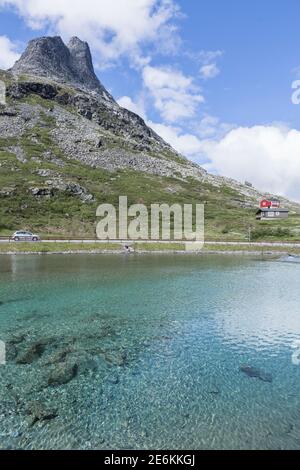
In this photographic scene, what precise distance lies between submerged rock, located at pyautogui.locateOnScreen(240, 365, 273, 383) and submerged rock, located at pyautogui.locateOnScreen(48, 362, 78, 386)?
9.47m

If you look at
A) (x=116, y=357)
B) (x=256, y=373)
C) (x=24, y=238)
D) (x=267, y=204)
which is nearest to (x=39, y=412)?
(x=116, y=357)

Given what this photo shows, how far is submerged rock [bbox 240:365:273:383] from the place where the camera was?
63.0 feet

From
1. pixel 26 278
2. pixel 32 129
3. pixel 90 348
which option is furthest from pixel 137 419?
pixel 32 129

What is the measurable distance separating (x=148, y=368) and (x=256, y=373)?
237 inches

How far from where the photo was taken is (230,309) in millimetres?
33469

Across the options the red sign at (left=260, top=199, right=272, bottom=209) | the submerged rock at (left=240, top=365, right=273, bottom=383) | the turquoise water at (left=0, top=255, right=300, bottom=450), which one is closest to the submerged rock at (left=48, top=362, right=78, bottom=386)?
the turquoise water at (left=0, top=255, right=300, bottom=450)

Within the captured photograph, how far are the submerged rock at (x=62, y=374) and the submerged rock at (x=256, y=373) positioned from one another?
373 inches

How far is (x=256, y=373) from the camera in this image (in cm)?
1978

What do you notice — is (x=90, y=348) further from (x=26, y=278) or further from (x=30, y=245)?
(x=30, y=245)

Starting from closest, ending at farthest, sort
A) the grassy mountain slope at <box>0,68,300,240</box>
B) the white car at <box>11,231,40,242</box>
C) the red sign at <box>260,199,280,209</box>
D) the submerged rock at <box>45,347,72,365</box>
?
the submerged rock at <box>45,347,72,365</box>
the white car at <box>11,231,40,242</box>
the grassy mountain slope at <box>0,68,300,240</box>
the red sign at <box>260,199,280,209</box>

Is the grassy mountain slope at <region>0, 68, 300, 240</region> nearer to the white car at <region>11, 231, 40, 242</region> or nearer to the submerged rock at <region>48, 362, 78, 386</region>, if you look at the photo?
the white car at <region>11, 231, 40, 242</region>

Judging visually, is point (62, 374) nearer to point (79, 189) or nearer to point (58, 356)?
point (58, 356)

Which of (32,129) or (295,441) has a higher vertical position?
(32,129)
